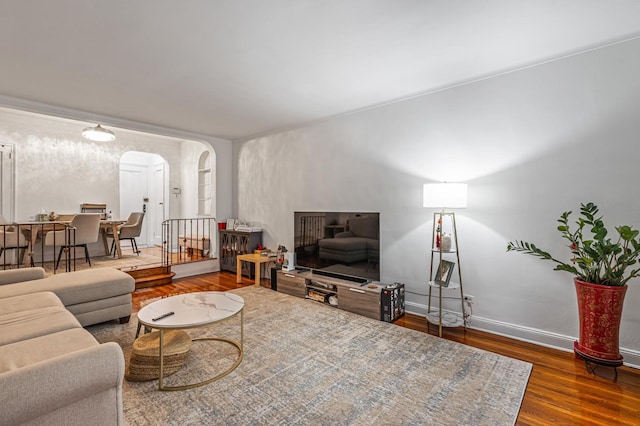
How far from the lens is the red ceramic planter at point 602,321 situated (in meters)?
2.14

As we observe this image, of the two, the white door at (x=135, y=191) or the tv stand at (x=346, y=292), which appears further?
the white door at (x=135, y=191)

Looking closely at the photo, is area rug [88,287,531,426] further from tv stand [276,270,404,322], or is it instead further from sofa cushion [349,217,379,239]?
sofa cushion [349,217,379,239]

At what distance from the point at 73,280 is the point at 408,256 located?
3.43m

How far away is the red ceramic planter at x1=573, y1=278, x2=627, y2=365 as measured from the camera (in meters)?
2.14

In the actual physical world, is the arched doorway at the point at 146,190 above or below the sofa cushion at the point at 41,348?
above

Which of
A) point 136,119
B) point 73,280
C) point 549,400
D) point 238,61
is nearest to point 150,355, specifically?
point 73,280

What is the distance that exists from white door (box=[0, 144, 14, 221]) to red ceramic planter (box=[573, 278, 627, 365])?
25.4 ft

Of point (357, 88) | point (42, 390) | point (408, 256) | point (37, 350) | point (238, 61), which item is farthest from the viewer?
point (408, 256)

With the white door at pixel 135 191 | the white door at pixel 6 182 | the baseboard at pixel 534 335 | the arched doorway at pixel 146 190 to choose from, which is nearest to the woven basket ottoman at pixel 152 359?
the baseboard at pixel 534 335

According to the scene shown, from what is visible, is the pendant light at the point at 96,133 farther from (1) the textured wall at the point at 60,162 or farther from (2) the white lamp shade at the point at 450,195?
(2) the white lamp shade at the point at 450,195

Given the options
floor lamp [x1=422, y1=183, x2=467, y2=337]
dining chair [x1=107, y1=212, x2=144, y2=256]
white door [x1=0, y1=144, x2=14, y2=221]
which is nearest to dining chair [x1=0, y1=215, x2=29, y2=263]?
white door [x1=0, y1=144, x2=14, y2=221]

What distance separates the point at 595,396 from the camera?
6.42ft

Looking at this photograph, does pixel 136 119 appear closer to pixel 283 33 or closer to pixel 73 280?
pixel 73 280

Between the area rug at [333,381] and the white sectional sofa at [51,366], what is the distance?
0.48m
